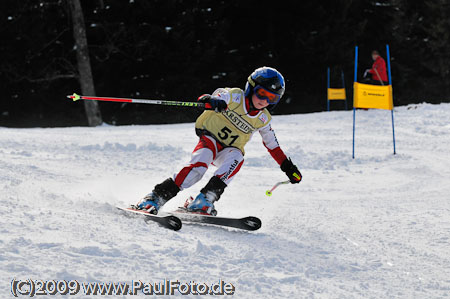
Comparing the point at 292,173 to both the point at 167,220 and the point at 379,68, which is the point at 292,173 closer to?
the point at 167,220

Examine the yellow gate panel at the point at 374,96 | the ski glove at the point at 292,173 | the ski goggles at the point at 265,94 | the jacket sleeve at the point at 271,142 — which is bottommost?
the ski glove at the point at 292,173

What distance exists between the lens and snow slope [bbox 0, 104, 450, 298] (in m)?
2.76

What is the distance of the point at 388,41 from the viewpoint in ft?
85.2

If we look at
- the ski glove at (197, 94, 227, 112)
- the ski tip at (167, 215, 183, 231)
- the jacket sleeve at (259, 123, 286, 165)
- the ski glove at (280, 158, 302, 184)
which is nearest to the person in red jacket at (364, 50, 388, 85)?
the jacket sleeve at (259, 123, 286, 165)

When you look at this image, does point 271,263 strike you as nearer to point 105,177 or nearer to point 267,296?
point 267,296

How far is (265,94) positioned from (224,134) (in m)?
0.55

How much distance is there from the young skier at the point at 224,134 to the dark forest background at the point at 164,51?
38.4ft

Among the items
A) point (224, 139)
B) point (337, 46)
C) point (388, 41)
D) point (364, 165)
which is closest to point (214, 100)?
point (224, 139)

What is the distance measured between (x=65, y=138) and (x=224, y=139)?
5339 mm

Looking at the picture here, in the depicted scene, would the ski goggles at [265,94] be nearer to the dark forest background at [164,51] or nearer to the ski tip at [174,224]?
the ski tip at [174,224]

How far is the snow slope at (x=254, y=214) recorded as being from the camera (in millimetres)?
2756

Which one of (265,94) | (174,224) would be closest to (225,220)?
(174,224)

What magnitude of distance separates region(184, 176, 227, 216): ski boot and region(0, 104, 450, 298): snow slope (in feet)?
1.11

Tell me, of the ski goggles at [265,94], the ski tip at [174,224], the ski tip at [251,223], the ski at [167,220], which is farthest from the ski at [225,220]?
the ski goggles at [265,94]
